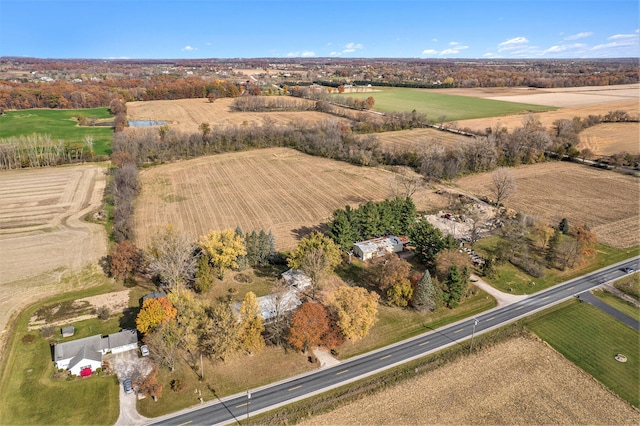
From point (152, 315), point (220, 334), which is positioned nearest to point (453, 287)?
point (220, 334)

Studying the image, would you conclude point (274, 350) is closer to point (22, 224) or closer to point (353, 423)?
point (353, 423)

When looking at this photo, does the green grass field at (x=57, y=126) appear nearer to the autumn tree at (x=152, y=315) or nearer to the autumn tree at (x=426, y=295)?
the autumn tree at (x=152, y=315)

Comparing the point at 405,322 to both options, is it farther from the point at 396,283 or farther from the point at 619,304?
the point at 619,304

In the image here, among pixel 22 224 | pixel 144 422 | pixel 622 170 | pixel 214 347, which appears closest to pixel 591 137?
pixel 622 170

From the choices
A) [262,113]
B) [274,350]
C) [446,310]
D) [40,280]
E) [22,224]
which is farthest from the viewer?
[262,113]

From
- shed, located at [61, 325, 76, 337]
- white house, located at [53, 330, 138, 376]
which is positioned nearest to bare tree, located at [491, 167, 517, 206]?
white house, located at [53, 330, 138, 376]
